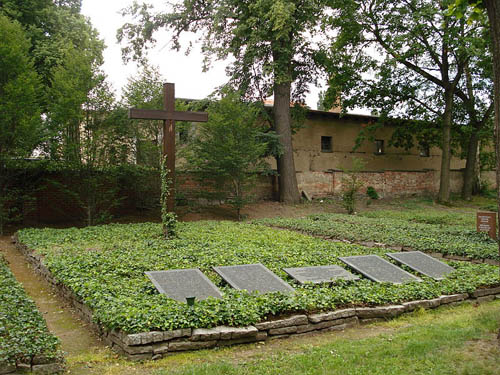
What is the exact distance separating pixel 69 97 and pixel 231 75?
9236 mm

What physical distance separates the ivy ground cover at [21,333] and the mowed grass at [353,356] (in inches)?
13.6

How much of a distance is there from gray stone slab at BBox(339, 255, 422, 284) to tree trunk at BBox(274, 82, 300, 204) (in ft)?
42.3

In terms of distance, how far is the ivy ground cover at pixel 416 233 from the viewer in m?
9.31

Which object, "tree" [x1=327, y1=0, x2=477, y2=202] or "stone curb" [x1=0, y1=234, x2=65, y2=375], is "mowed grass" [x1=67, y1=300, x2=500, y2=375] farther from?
"tree" [x1=327, y1=0, x2=477, y2=202]

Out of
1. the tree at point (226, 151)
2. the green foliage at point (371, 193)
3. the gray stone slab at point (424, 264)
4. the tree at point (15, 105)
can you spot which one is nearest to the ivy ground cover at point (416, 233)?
the gray stone slab at point (424, 264)

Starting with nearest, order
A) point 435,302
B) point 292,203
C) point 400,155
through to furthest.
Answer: point 435,302 → point 292,203 → point 400,155

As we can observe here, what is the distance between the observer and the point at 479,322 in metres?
5.07

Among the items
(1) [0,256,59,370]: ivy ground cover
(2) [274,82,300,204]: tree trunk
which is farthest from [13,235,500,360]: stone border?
(2) [274,82,300,204]: tree trunk

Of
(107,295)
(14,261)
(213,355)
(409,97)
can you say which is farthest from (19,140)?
(409,97)

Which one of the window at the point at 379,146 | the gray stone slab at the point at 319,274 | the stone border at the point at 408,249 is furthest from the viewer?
the window at the point at 379,146

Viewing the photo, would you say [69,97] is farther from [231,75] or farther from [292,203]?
[292,203]

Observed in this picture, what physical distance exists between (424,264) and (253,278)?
10.9 ft

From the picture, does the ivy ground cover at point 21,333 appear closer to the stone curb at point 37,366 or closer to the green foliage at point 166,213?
the stone curb at point 37,366

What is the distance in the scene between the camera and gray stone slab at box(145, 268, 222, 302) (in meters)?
5.49
